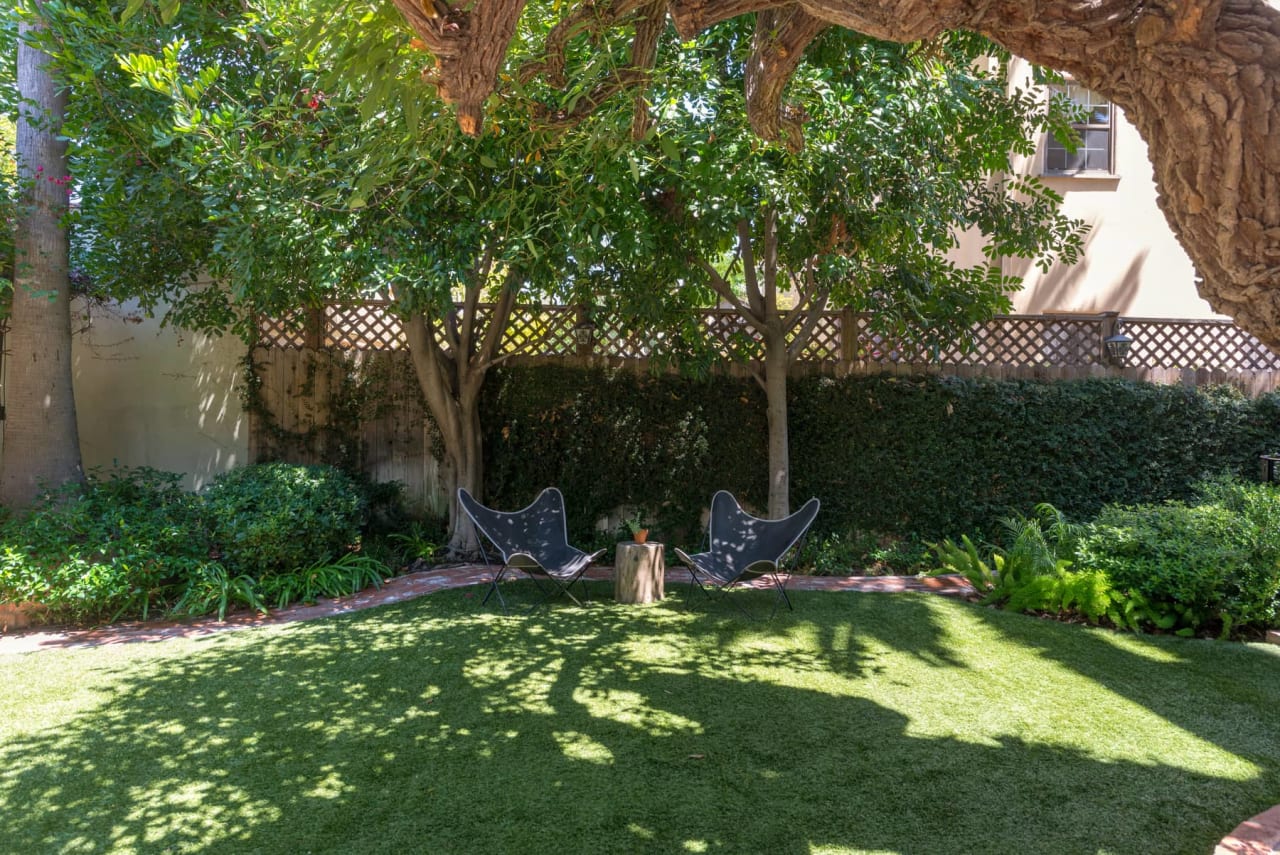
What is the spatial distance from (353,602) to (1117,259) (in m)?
10.3

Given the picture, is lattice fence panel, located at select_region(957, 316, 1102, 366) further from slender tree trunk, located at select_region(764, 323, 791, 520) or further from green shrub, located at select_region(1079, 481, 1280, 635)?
green shrub, located at select_region(1079, 481, 1280, 635)

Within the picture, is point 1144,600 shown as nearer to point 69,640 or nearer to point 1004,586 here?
point 1004,586

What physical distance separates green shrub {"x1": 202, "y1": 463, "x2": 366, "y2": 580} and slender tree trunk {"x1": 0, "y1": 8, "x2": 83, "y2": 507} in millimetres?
1401

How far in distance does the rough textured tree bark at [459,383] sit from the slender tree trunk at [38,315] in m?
2.89

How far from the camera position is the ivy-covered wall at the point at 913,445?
759 cm

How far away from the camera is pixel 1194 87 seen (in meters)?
1.93

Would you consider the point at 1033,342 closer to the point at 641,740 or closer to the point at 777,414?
the point at 777,414

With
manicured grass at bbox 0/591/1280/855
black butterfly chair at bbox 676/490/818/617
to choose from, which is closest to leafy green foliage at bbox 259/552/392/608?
manicured grass at bbox 0/591/1280/855

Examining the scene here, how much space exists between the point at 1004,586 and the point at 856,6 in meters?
4.85

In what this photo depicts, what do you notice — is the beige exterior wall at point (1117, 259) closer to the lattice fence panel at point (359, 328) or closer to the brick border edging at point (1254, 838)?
the lattice fence panel at point (359, 328)

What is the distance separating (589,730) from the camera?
3.63 metres

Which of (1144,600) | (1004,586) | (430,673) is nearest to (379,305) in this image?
(430,673)

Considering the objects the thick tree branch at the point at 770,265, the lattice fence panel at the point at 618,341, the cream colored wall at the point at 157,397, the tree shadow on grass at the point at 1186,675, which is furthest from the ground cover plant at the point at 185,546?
the tree shadow on grass at the point at 1186,675

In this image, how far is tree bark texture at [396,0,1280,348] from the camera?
186cm
